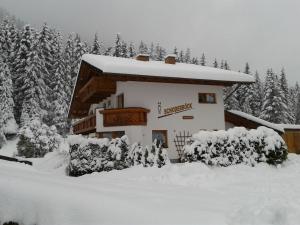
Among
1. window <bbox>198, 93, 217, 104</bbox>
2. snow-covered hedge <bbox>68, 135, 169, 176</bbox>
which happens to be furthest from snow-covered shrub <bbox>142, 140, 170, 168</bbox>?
window <bbox>198, 93, 217, 104</bbox>

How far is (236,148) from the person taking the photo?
54.1ft

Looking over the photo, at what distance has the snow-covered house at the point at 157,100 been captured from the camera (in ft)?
72.2

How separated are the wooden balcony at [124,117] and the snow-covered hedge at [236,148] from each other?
5.66 meters

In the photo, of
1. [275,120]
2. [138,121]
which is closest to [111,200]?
[138,121]

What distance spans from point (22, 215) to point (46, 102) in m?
47.5

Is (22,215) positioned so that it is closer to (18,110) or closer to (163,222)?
(163,222)

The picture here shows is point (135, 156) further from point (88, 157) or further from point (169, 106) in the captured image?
point (169, 106)

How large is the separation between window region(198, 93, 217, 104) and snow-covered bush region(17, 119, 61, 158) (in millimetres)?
16329

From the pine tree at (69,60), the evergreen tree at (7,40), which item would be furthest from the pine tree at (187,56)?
the evergreen tree at (7,40)

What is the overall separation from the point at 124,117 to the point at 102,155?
5057 millimetres

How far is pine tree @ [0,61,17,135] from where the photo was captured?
4522 centimetres

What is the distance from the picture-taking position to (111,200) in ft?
13.8

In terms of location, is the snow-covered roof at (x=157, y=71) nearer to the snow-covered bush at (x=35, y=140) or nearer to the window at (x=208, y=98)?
the window at (x=208, y=98)

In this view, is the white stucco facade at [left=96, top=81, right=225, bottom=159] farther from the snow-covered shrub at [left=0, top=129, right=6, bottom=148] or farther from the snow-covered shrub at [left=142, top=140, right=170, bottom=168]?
the snow-covered shrub at [left=0, top=129, right=6, bottom=148]
